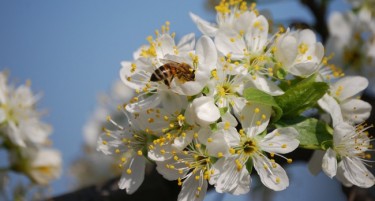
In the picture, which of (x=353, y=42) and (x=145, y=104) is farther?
(x=353, y=42)

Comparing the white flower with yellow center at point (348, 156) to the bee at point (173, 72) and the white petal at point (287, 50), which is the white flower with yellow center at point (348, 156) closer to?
the white petal at point (287, 50)

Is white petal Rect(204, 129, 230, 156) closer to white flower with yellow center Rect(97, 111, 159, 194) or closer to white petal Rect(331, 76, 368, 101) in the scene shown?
white flower with yellow center Rect(97, 111, 159, 194)

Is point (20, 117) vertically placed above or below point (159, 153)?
below

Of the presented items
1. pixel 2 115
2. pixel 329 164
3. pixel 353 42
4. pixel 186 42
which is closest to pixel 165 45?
pixel 186 42

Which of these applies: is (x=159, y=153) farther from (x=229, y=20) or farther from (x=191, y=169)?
(x=229, y=20)

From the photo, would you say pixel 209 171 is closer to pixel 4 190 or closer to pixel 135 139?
pixel 135 139

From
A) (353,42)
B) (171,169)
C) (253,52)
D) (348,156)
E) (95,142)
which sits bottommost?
(95,142)

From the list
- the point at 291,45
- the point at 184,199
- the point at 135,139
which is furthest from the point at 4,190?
the point at 291,45

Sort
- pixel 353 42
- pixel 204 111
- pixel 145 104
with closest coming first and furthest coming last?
1. pixel 204 111
2. pixel 145 104
3. pixel 353 42
